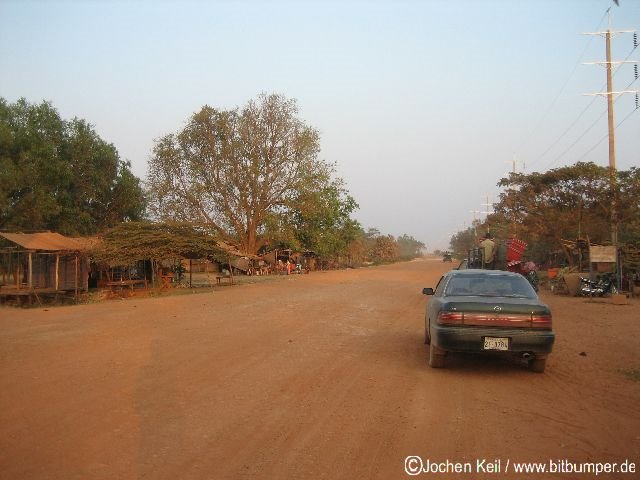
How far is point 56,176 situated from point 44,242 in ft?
33.3

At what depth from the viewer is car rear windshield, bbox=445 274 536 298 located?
8.81m

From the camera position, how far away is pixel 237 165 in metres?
42.7

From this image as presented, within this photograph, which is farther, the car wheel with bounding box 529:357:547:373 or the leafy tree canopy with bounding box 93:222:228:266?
the leafy tree canopy with bounding box 93:222:228:266

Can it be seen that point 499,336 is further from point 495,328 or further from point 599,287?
point 599,287

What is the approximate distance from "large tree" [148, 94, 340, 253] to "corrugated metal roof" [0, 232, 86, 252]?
17.4 m

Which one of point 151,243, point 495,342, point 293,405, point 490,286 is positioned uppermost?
point 151,243

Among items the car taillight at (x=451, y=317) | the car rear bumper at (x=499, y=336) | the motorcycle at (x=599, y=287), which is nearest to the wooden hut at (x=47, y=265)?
the car taillight at (x=451, y=317)

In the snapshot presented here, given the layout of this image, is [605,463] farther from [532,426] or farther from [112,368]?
[112,368]

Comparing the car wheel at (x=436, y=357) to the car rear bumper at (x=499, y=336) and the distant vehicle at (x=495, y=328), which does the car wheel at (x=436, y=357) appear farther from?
the car rear bumper at (x=499, y=336)

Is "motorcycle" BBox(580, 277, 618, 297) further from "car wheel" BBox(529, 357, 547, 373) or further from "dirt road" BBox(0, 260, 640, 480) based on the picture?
"car wheel" BBox(529, 357, 547, 373)

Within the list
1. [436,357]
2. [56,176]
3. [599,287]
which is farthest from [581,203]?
[56,176]

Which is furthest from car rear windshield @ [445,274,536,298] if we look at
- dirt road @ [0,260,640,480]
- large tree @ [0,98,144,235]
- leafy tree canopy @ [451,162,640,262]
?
large tree @ [0,98,144,235]

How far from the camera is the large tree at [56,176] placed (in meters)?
30.8

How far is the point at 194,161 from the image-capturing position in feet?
143
